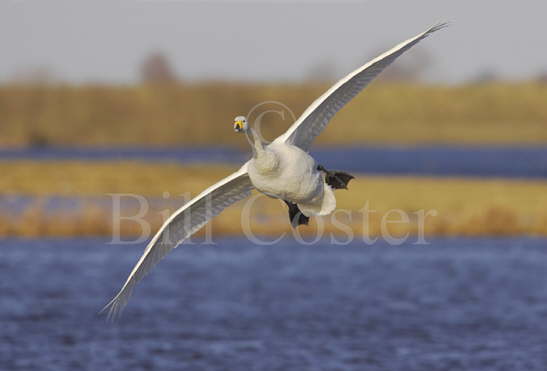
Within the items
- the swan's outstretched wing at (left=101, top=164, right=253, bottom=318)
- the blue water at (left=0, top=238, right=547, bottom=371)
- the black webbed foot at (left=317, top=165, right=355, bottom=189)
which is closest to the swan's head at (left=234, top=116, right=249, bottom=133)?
the swan's outstretched wing at (left=101, top=164, right=253, bottom=318)

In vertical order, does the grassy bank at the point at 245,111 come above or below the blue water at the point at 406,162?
above

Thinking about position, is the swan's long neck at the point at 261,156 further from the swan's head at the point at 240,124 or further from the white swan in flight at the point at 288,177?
the swan's head at the point at 240,124

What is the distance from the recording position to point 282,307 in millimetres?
32938

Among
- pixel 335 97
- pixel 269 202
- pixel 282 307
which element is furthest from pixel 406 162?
pixel 335 97

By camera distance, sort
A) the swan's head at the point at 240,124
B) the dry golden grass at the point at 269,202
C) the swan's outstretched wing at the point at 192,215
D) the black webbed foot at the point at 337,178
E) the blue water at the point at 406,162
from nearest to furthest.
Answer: the swan's head at the point at 240,124 < the swan's outstretched wing at the point at 192,215 < the black webbed foot at the point at 337,178 < the dry golden grass at the point at 269,202 < the blue water at the point at 406,162

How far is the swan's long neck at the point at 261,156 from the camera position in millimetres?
13109

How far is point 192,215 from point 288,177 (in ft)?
7.60

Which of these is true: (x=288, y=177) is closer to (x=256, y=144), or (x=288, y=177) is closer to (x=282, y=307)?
(x=256, y=144)

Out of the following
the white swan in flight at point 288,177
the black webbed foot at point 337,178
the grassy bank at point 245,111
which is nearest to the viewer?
the white swan in flight at point 288,177

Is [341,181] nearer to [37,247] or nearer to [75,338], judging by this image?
[75,338]

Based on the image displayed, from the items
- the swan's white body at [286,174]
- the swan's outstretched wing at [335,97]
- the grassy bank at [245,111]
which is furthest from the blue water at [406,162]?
the swan's white body at [286,174]

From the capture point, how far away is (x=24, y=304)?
32562 mm

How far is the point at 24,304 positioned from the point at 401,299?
33.6 feet

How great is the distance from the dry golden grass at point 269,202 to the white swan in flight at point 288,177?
20.8m
